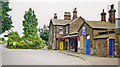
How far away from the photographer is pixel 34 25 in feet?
186

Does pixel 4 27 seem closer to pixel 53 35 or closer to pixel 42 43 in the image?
pixel 42 43

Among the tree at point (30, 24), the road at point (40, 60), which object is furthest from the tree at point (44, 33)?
the road at point (40, 60)

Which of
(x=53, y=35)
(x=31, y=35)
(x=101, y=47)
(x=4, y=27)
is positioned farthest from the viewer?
(x=31, y=35)

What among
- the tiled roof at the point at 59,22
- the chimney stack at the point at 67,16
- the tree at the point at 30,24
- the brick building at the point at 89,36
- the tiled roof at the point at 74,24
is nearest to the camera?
the brick building at the point at 89,36

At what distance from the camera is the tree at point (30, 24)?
55.5 meters

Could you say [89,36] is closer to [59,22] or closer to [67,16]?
[59,22]

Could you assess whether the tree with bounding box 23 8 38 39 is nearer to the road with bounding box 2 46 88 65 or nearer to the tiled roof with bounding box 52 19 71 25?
the tiled roof with bounding box 52 19 71 25

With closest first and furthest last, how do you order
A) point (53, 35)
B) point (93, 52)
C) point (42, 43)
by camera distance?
point (93, 52)
point (53, 35)
point (42, 43)

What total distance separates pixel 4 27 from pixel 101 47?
35.9 metres

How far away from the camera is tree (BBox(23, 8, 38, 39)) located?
2186 inches

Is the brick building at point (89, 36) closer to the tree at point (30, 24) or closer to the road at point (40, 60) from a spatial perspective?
the road at point (40, 60)

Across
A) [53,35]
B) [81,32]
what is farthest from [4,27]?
[81,32]

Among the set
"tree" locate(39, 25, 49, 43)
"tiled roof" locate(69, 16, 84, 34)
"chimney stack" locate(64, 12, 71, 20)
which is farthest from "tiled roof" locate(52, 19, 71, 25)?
"tree" locate(39, 25, 49, 43)

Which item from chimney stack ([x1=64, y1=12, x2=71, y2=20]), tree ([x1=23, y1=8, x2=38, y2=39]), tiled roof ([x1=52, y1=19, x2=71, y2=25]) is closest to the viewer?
tiled roof ([x1=52, y1=19, x2=71, y2=25])
